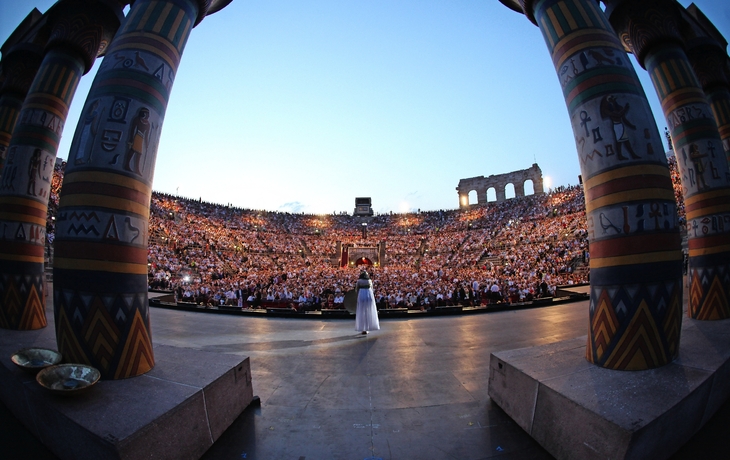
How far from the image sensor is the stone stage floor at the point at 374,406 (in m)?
2.65

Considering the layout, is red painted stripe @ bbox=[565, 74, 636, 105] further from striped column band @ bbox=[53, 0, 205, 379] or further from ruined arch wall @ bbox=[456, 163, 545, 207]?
ruined arch wall @ bbox=[456, 163, 545, 207]

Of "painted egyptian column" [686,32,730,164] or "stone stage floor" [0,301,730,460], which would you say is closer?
"stone stage floor" [0,301,730,460]

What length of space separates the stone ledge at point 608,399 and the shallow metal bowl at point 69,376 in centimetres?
379

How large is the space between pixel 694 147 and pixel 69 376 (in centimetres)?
903

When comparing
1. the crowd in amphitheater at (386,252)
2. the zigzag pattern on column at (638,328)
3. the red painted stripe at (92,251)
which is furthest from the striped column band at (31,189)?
the crowd in amphitheater at (386,252)

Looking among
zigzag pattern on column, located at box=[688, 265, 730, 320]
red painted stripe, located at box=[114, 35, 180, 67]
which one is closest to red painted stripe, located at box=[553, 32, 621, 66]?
zigzag pattern on column, located at box=[688, 265, 730, 320]

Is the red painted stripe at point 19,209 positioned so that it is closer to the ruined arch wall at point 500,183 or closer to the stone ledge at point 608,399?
the stone ledge at point 608,399

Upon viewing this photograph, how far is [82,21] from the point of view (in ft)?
16.7

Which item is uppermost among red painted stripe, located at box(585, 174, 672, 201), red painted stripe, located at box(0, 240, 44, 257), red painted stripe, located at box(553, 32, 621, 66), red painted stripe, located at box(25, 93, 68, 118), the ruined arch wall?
the ruined arch wall

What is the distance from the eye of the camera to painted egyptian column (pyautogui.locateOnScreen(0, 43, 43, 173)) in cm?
612

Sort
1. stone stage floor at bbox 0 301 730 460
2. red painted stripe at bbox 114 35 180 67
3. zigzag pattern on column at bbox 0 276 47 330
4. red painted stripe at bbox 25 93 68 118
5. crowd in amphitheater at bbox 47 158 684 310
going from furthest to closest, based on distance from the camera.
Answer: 1. crowd in amphitheater at bbox 47 158 684 310
2. red painted stripe at bbox 25 93 68 118
3. zigzag pattern on column at bbox 0 276 47 330
4. red painted stripe at bbox 114 35 180 67
5. stone stage floor at bbox 0 301 730 460

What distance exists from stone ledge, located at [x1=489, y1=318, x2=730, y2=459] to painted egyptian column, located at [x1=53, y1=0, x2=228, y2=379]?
3.75 m

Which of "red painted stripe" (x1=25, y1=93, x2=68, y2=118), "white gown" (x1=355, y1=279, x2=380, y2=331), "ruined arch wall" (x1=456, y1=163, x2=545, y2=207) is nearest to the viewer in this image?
"red painted stripe" (x1=25, y1=93, x2=68, y2=118)

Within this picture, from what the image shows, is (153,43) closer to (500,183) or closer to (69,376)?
(69,376)
